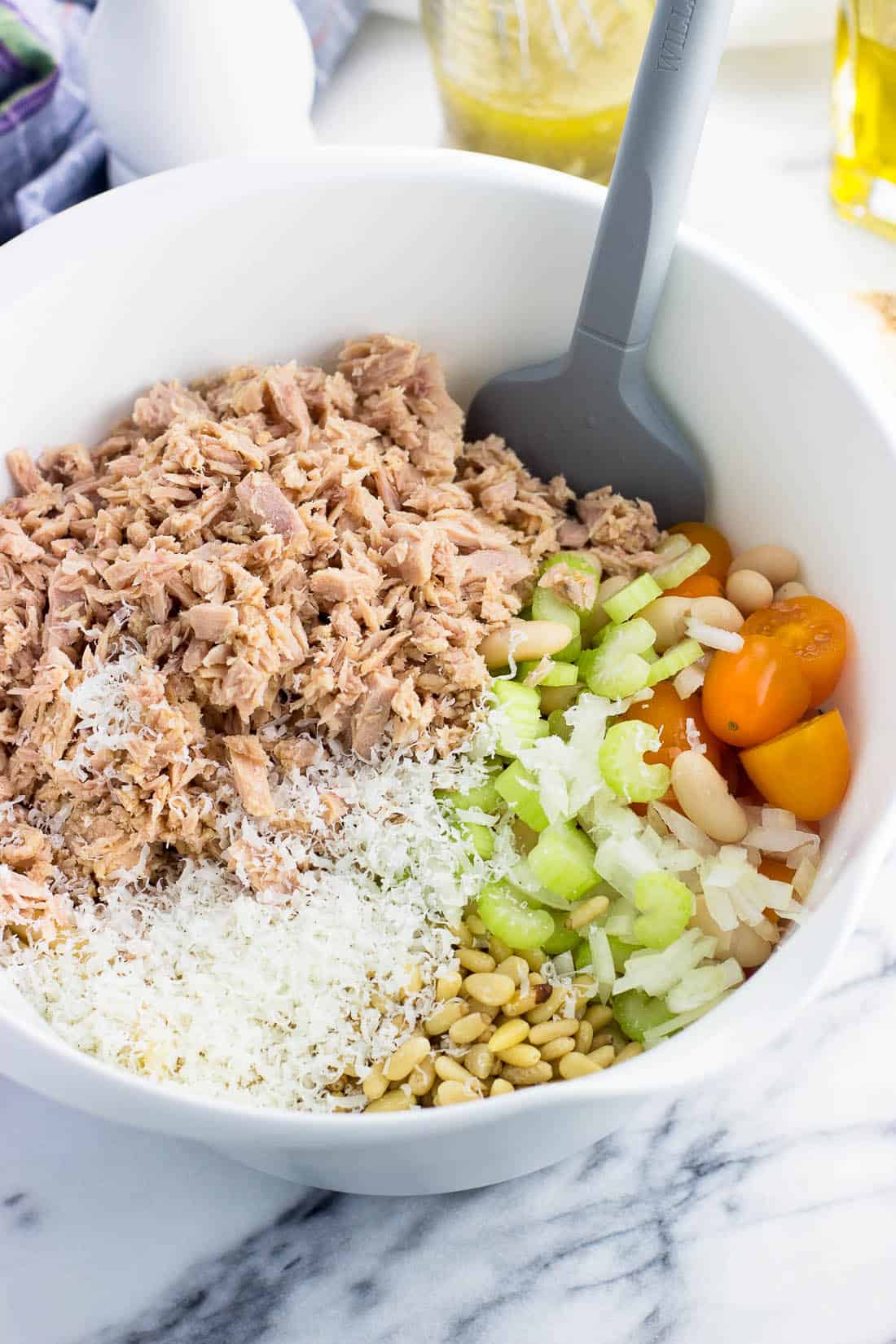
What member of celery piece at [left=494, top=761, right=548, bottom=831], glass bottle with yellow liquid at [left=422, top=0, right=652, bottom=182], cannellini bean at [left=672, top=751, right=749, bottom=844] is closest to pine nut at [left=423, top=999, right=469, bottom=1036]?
celery piece at [left=494, top=761, right=548, bottom=831]

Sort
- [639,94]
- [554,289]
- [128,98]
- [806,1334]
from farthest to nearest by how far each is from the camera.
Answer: [128,98] < [554,289] < [639,94] < [806,1334]

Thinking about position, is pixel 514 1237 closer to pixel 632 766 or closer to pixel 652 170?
pixel 632 766

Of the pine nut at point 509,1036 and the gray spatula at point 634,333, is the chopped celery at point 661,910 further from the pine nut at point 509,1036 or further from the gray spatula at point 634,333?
the gray spatula at point 634,333

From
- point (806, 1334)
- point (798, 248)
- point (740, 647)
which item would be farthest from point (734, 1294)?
point (798, 248)

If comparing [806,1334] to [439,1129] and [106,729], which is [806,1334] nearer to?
[439,1129]

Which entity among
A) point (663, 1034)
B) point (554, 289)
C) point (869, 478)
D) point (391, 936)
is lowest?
point (663, 1034)

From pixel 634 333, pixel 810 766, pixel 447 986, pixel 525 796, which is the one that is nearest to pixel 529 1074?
→ pixel 447 986

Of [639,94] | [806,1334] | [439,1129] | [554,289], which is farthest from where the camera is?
[554,289]
